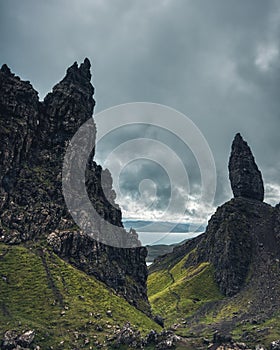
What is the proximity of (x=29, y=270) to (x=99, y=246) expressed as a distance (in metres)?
41.9

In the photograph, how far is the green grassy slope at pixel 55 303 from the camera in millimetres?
127062

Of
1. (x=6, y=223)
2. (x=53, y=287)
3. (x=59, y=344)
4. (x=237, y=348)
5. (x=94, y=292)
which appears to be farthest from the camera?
(x=6, y=223)

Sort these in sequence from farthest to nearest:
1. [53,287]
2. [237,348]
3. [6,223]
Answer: [6,223], [53,287], [237,348]

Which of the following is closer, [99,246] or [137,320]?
[137,320]

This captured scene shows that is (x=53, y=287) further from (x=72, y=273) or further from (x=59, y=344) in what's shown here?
(x=59, y=344)

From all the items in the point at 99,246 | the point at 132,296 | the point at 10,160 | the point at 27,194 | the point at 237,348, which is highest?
the point at 10,160

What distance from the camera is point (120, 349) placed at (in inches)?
4914

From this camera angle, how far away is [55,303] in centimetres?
14425

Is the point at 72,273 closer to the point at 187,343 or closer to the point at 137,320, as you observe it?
the point at 137,320

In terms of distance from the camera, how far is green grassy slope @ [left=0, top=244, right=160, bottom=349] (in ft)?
417

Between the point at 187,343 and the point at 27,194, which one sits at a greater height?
the point at 27,194

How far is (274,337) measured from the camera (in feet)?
543

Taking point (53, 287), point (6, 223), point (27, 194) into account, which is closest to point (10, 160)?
point (27, 194)

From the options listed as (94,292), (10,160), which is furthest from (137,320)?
(10,160)
